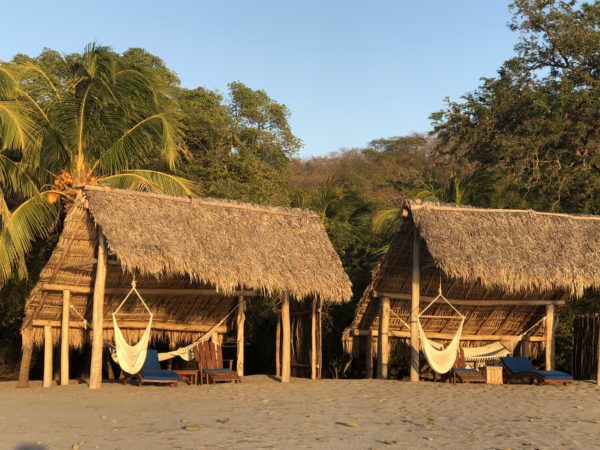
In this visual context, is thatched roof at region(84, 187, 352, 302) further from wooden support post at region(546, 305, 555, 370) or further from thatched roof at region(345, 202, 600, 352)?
wooden support post at region(546, 305, 555, 370)

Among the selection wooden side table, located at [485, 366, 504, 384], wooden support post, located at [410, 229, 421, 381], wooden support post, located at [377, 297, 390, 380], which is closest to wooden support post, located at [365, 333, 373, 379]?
wooden support post, located at [377, 297, 390, 380]

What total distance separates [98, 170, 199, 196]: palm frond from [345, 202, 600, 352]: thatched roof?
370 centimetres

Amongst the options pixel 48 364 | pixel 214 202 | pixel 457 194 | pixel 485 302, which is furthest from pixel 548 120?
pixel 48 364

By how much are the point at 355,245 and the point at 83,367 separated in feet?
19.5

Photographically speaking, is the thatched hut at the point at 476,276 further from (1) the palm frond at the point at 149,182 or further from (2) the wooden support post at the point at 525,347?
(1) the palm frond at the point at 149,182

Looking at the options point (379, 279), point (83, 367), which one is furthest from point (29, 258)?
point (379, 279)

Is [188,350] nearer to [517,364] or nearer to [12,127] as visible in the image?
[12,127]

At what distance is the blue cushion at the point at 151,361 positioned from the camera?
11242 mm

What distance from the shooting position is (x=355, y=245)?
1683cm

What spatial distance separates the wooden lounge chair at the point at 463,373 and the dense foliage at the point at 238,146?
3.50 metres

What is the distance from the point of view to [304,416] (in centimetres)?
834

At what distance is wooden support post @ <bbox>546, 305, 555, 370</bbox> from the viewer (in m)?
12.5

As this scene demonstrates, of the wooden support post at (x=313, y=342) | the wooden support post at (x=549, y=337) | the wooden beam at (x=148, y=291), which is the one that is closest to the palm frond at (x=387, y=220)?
the wooden support post at (x=313, y=342)

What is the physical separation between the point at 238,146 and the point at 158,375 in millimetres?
10426
